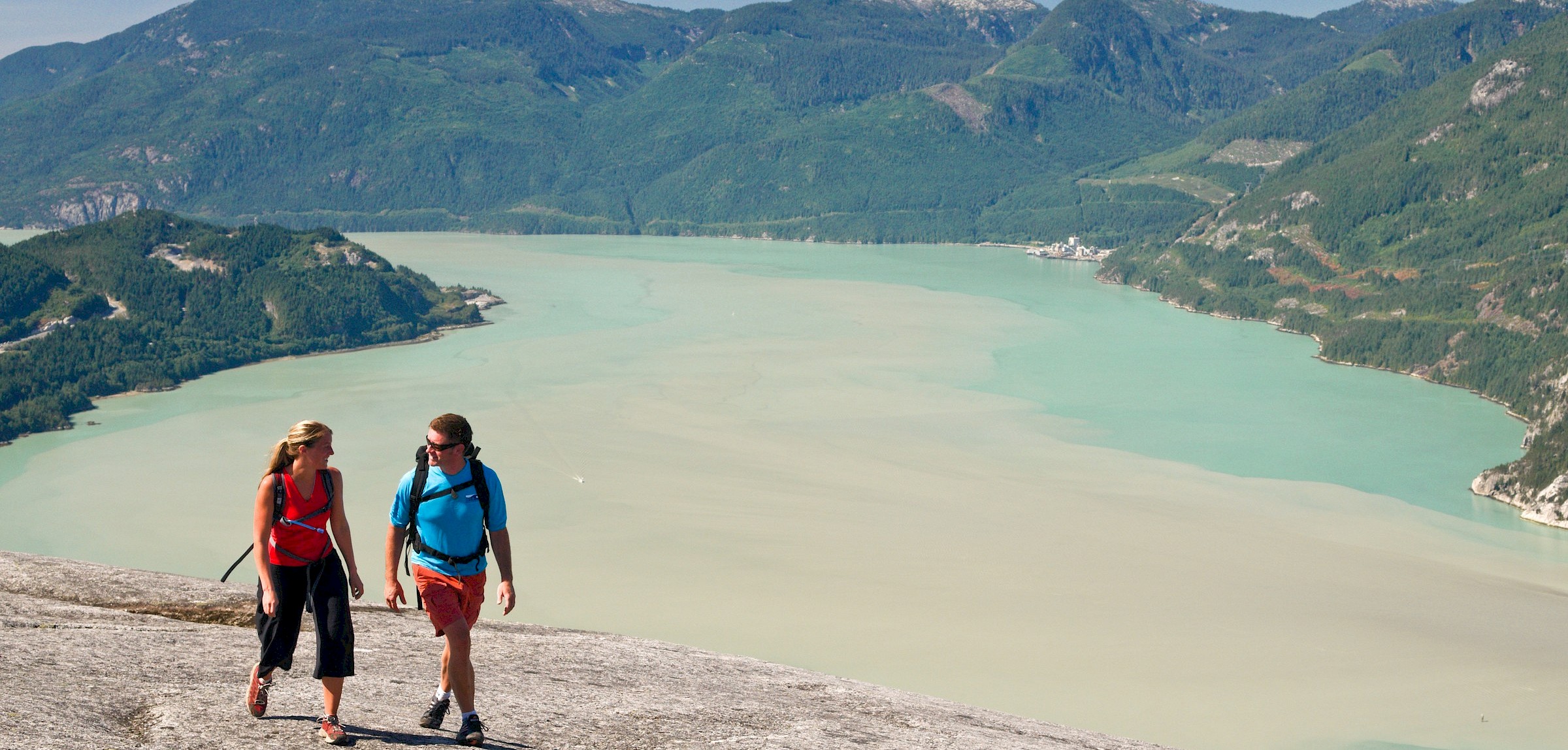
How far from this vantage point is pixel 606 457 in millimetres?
66750

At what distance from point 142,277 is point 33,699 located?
112816 mm

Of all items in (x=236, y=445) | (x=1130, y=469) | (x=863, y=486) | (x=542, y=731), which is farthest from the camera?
(x=236, y=445)

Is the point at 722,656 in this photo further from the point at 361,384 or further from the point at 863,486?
the point at 361,384

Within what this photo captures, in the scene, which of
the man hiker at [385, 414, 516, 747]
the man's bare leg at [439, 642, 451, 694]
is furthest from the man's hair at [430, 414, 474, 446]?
the man's bare leg at [439, 642, 451, 694]

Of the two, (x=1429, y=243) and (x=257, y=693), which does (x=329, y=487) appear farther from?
(x=1429, y=243)

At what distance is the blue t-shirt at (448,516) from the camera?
11383 millimetres

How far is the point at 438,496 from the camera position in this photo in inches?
448

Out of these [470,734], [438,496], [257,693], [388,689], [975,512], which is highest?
[438,496]

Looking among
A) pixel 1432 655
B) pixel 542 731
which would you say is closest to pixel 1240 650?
pixel 1432 655

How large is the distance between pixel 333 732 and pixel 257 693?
3.19 ft

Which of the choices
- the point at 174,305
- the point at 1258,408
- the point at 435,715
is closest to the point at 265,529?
the point at 435,715

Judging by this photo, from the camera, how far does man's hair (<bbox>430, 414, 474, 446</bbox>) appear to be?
1114cm

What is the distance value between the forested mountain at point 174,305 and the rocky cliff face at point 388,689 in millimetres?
71801

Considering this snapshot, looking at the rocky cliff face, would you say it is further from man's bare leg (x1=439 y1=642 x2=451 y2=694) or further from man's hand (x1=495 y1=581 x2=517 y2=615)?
man's hand (x1=495 y1=581 x2=517 y2=615)
